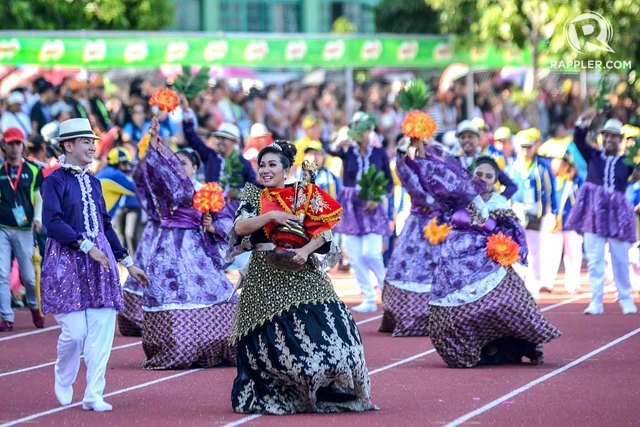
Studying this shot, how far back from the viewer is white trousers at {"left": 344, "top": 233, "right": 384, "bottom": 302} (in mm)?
17859

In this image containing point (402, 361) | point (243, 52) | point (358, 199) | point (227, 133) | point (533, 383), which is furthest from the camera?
point (243, 52)

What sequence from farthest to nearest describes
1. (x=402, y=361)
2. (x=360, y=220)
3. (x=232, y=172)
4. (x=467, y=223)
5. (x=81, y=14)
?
(x=81, y=14)
(x=360, y=220)
(x=232, y=172)
(x=402, y=361)
(x=467, y=223)

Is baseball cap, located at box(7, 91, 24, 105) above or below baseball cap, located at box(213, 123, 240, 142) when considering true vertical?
above

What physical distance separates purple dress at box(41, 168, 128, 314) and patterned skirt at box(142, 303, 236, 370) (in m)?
2.28

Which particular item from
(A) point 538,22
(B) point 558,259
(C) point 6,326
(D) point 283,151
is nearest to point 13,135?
(C) point 6,326

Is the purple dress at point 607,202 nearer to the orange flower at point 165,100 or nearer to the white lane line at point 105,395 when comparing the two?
the orange flower at point 165,100

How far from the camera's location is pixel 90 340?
34.2 feet

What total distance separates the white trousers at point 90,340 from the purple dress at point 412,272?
525 centimetres

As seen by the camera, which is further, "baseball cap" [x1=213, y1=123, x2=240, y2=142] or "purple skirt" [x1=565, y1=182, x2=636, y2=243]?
"purple skirt" [x1=565, y1=182, x2=636, y2=243]

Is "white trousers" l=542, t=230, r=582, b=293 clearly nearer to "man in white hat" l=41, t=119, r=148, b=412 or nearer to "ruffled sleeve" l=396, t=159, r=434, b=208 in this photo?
"ruffled sleeve" l=396, t=159, r=434, b=208

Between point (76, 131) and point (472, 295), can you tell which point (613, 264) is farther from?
point (76, 131)

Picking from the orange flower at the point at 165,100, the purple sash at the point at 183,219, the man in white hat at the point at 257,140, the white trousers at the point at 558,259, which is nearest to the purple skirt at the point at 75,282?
the purple sash at the point at 183,219

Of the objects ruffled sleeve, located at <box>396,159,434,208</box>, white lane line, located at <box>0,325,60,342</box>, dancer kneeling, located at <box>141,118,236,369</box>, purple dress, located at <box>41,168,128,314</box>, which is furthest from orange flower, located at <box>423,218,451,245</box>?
purple dress, located at <box>41,168,128,314</box>

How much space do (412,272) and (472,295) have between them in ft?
9.72
